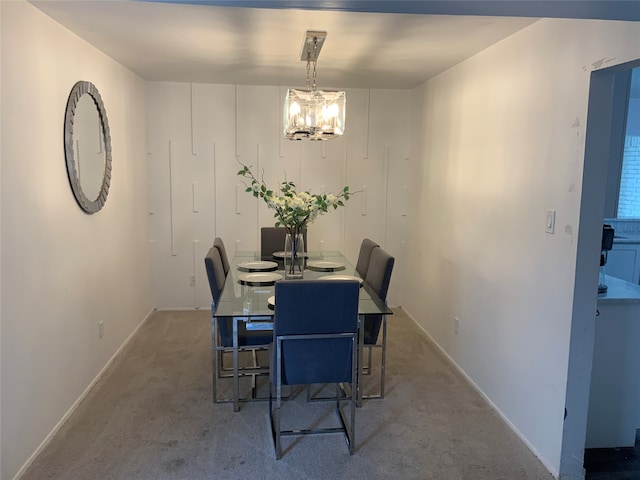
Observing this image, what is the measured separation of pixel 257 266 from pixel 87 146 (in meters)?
1.39

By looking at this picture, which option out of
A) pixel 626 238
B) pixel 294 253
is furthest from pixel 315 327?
pixel 626 238

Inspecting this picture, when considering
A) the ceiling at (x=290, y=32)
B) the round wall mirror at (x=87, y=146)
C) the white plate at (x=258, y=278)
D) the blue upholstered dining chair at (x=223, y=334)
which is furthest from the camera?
the white plate at (x=258, y=278)

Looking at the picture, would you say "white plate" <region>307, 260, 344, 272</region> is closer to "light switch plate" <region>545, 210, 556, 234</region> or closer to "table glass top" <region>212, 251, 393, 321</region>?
"table glass top" <region>212, 251, 393, 321</region>

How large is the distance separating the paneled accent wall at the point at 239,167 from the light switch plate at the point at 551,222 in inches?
105

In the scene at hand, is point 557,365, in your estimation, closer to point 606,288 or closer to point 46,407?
point 606,288

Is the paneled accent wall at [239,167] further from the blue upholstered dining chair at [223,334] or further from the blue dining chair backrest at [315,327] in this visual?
the blue dining chair backrest at [315,327]

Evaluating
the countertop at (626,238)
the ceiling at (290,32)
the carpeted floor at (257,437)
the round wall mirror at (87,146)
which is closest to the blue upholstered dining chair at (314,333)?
the carpeted floor at (257,437)

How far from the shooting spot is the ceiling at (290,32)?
1.62 m

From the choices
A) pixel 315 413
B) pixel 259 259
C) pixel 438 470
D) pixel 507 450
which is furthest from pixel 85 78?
pixel 507 450

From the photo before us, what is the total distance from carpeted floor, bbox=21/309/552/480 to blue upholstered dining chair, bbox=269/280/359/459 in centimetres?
19

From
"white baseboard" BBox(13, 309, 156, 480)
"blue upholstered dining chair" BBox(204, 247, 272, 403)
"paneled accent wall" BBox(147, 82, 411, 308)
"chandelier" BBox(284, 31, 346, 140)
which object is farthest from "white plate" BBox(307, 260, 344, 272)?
"white baseboard" BBox(13, 309, 156, 480)

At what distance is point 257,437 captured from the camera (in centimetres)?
270

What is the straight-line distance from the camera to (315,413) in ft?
9.73

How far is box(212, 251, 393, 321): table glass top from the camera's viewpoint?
2.69 meters
